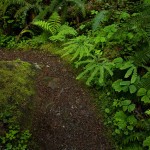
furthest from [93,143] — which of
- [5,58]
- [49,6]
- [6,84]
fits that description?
[49,6]

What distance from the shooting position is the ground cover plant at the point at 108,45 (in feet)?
18.1

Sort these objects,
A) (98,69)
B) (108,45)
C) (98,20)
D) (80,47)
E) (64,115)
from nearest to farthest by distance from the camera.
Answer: (64,115) < (98,69) < (80,47) < (108,45) < (98,20)

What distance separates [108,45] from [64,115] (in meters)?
2.30

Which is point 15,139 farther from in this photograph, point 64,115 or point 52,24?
point 52,24

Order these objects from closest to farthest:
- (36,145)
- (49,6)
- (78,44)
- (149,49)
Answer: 1. (36,145)
2. (149,49)
3. (78,44)
4. (49,6)

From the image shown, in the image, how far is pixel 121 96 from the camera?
236 inches

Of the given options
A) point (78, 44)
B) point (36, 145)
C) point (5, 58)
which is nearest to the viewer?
point (36, 145)

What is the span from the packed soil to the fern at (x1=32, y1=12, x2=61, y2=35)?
140 centimetres

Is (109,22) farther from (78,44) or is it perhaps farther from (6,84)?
(6,84)

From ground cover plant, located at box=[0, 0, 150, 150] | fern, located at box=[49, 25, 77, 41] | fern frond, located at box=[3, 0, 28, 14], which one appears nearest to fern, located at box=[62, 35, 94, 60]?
ground cover plant, located at box=[0, 0, 150, 150]

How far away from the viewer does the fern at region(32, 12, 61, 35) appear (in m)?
7.83

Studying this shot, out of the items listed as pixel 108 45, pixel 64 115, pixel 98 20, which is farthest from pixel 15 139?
pixel 98 20

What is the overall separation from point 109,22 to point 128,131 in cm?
→ 366

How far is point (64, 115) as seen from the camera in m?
5.76
